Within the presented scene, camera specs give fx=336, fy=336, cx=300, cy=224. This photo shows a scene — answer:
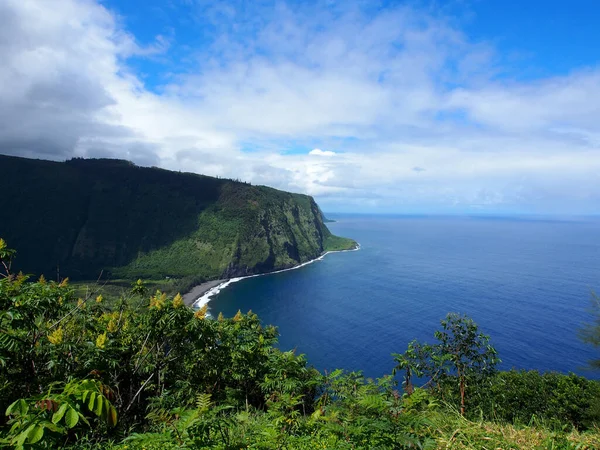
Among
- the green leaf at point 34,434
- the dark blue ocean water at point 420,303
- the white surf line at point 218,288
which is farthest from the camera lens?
the white surf line at point 218,288

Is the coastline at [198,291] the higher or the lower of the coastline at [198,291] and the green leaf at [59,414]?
the lower

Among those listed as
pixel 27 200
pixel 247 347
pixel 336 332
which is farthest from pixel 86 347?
pixel 27 200

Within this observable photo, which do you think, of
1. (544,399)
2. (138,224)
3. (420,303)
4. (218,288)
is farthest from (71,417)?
(138,224)

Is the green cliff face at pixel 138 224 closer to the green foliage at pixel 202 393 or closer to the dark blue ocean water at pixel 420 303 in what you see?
the dark blue ocean water at pixel 420 303

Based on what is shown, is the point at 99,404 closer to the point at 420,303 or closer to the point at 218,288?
the point at 420,303

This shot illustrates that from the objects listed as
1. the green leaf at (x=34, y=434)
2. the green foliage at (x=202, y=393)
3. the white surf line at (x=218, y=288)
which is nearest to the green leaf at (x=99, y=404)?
the green foliage at (x=202, y=393)

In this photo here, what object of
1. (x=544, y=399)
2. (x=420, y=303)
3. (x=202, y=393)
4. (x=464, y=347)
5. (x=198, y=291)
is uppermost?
(x=202, y=393)

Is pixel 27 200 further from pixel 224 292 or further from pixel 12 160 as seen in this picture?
pixel 224 292
